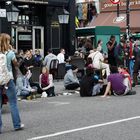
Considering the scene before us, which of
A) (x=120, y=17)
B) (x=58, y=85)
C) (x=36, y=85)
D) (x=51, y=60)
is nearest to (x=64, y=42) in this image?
(x=51, y=60)

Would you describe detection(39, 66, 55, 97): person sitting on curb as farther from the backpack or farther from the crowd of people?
the backpack

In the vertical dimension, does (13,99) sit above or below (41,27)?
below

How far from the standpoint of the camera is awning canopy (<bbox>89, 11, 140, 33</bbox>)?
41750 mm

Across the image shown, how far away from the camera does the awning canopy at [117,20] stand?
4175 centimetres

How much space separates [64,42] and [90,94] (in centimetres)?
1294

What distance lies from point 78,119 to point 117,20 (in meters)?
32.3

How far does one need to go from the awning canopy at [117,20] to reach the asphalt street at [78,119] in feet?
84.4

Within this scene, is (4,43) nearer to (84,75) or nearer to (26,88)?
(26,88)

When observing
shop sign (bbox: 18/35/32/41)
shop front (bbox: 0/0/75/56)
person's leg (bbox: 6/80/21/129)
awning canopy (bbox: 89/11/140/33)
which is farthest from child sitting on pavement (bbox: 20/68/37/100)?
awning canopy (bbox: 89/11/140/33)

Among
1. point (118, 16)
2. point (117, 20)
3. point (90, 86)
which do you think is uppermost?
point (118, 16)

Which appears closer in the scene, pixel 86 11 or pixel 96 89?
pixel 96 89

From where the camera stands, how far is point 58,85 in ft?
69.5

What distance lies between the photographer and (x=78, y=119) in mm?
11492

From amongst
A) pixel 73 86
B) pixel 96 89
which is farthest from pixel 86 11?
pixel 96 89
